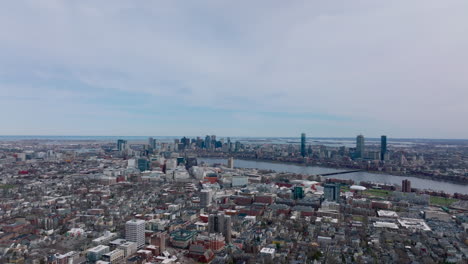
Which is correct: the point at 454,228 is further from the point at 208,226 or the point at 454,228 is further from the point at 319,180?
the point at 319,180

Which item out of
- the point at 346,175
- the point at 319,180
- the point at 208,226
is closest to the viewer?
the point at 208,226

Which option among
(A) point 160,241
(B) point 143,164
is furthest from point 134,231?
(B) point 143,164

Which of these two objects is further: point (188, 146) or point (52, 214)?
point (188, 146)

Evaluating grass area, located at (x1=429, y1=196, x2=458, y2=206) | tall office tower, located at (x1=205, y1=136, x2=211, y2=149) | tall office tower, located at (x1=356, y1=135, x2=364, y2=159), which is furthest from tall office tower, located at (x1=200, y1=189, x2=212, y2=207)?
tall office tower, located at (x1=205, y1=136, x2=211, y2=149)

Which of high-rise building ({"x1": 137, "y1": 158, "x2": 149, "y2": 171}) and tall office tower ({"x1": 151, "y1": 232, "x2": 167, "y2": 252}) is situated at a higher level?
high-rise building ({"x1": 137, "y1": 158, "x2": 149, "y2": 171})

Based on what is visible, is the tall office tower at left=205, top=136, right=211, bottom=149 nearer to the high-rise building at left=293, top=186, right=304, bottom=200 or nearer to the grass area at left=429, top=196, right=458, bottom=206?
the high-rise building at left=293, top=186, right=304, bottom=200

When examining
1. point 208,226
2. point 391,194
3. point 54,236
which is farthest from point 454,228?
point 54,236
